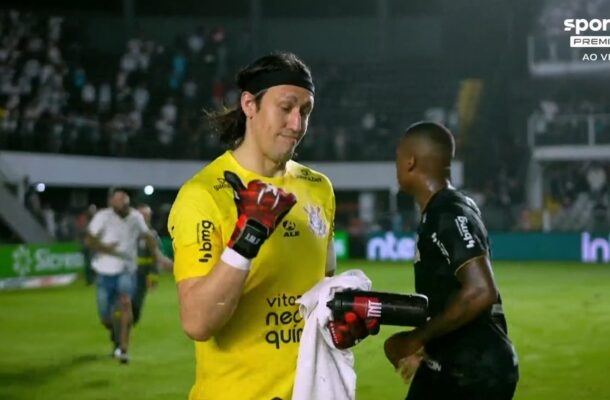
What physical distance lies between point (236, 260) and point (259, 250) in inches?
8.3

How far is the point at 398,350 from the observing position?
5.09 m

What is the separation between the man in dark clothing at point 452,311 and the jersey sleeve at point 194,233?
4.99ft

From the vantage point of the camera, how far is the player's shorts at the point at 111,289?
1323 centimetres

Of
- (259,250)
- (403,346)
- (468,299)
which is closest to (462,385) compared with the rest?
(403,346)

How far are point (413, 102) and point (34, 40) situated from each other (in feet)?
45.8

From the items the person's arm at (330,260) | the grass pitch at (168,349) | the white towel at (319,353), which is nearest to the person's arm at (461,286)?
the person's arm at (330,260)

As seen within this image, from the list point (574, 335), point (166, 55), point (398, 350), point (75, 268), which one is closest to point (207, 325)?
point (398, 350)

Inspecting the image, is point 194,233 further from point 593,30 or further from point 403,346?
point 593,30

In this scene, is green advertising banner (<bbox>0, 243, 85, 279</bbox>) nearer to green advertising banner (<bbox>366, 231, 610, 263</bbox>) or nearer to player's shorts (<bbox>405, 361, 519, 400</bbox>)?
green advertising banner (<bbox>366, 231, 610, 263</bbox>)

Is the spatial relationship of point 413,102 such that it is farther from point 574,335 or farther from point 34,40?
point 574,335

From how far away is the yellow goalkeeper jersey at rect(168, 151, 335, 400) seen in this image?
3.85 m

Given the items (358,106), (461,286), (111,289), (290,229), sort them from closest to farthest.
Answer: (290,229) < (461,286) < (111,289) < (358,106)

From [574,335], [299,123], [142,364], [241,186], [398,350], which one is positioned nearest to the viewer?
[241,186]

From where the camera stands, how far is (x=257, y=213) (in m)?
3.45
